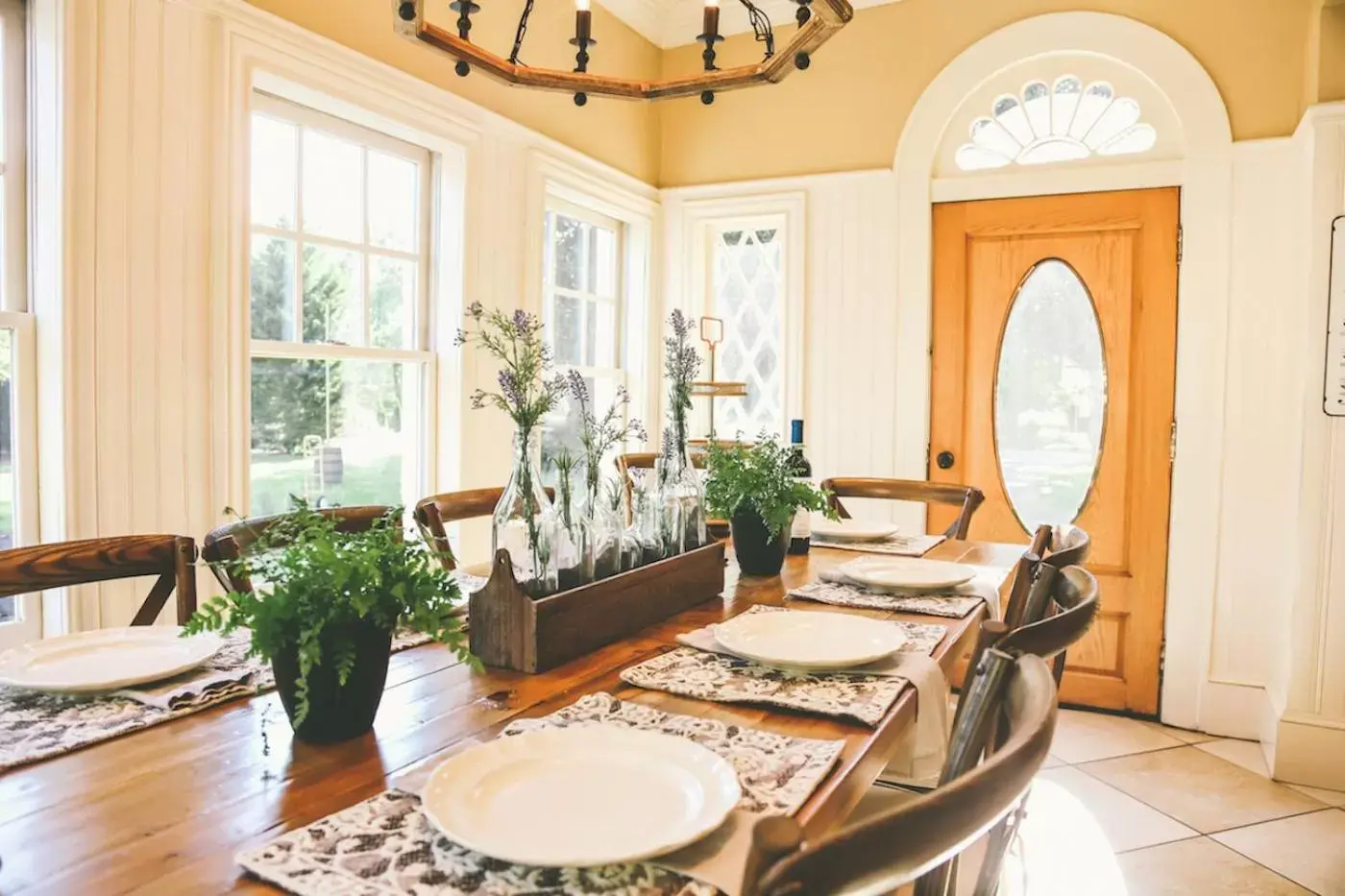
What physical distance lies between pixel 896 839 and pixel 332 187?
264 cm

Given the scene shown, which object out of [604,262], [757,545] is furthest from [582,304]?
[757,545]

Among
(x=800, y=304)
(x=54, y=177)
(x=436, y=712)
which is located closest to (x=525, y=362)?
(x=436, y=712)

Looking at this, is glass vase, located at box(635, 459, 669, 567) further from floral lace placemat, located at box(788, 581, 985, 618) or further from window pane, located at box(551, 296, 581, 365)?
window pane, located at box(551, 296, 581, 365)

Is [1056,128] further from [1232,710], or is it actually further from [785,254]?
[1232,710]

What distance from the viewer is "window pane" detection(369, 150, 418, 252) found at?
286 cm

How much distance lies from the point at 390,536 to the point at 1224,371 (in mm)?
3173

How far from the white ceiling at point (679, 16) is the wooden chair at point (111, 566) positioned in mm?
3039

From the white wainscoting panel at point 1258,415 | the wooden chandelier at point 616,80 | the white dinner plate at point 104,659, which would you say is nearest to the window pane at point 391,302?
the wooden chandelier at point 616,80

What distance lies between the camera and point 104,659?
1.21m

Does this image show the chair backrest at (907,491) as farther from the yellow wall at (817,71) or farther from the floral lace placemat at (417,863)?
the floral lace placemat at (417,863)

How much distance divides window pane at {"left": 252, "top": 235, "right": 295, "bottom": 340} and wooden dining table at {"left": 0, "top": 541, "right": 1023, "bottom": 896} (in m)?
1.50

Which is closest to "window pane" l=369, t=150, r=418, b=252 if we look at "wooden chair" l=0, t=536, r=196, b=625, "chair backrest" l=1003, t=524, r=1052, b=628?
"wooden chair" l=0, t=536, r=196, b=625

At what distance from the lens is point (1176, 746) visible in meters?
3.17

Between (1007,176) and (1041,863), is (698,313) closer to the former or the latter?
(1007,176)
